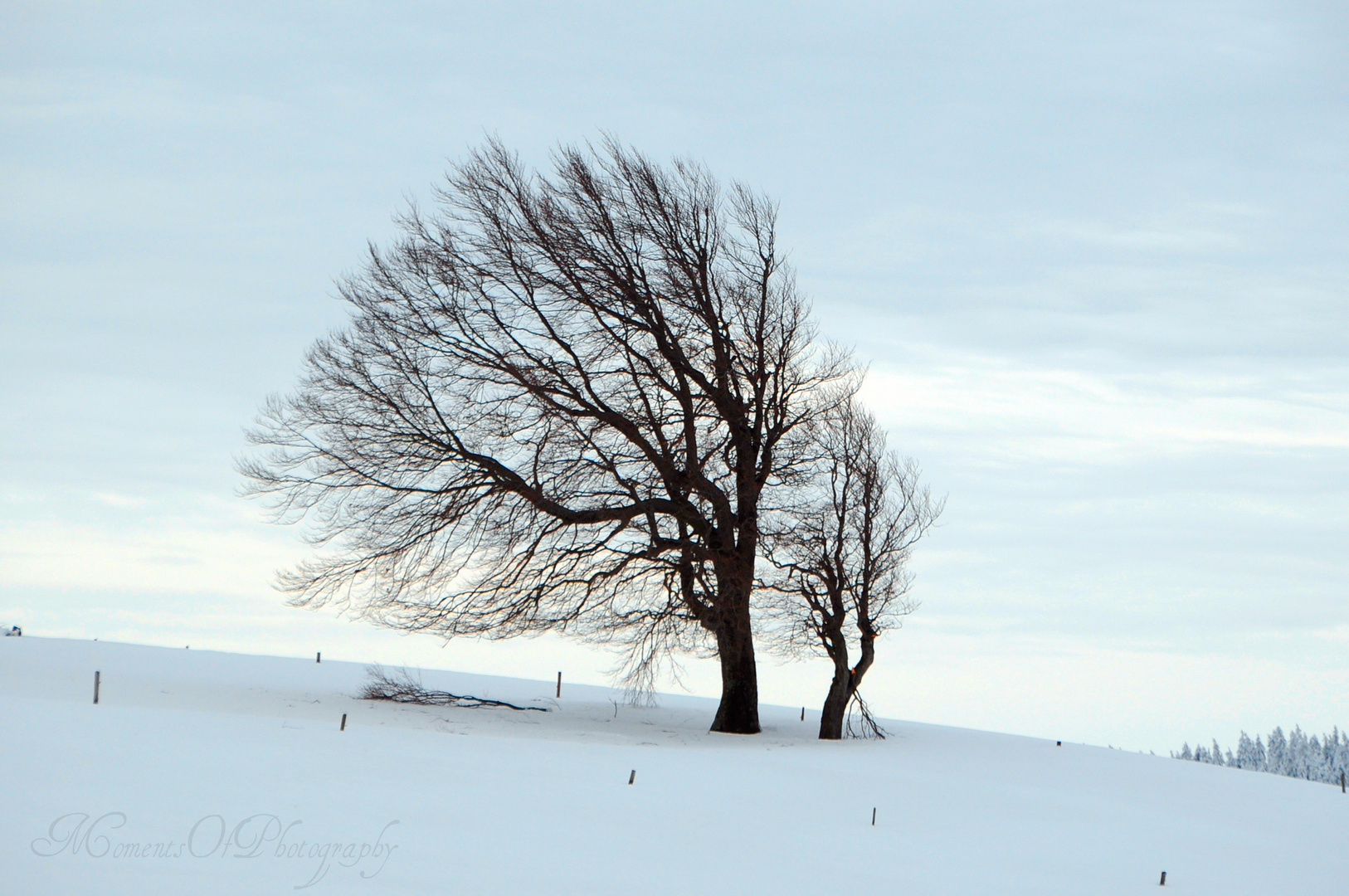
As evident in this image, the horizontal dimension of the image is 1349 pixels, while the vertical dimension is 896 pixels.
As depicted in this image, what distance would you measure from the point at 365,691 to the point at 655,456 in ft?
22.2

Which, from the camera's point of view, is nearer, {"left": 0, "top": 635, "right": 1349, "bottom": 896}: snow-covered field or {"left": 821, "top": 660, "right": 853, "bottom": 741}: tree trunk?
{"left": 0, "top": 635, "right": 1349, "bottom": 896}: snow-covered field

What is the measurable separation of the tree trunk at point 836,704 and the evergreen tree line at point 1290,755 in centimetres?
4909

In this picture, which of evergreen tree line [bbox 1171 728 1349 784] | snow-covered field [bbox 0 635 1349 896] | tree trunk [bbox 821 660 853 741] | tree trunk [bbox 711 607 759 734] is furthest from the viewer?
evergreen tree line [bbox 1171 728 1349 784]

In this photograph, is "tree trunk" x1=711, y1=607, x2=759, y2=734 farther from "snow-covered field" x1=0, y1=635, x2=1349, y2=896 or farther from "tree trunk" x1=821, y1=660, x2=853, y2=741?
"tree trunk" x1=821, y1=660, x2=853, y2=741

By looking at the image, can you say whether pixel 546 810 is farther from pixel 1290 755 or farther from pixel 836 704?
pixel 1290 755

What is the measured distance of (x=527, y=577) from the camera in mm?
19953

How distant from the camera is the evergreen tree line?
205 feet

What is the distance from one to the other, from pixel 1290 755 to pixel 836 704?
57342 mm

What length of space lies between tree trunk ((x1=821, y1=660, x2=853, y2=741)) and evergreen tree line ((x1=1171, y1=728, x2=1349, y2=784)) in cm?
4909

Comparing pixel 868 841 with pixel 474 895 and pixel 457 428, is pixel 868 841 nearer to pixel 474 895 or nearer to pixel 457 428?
pixel 474 895

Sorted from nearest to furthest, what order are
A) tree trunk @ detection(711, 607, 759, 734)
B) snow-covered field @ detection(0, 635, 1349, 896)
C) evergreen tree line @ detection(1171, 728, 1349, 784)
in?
snow-covered field @ detection(0, 635, 1349, 896)
tree trunk @ detection(711, 607, 759, 734)
evergreen tree line @ detection(1171, 728, 1349, 784)

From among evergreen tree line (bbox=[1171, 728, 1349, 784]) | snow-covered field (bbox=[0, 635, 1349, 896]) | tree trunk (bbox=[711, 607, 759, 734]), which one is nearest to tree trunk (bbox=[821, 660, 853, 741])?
snow-covered field (bbox=[0, 635, 1349, 896])

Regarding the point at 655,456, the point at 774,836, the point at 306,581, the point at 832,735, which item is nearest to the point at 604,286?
the point at 655,456

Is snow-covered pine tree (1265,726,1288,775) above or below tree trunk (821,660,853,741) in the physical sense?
below
